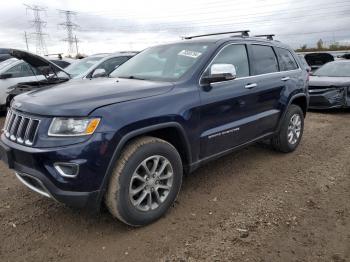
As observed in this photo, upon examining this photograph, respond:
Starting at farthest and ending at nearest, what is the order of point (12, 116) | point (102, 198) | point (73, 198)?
point (12, 116) → point (102, 198) → point (73, 198)

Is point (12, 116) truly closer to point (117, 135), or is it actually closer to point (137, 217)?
point (117, 135)

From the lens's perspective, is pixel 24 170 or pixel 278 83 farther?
pixel 278 83

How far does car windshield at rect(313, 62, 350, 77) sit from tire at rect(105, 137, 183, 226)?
823 centimetres

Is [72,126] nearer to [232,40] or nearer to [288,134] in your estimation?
[232,40]

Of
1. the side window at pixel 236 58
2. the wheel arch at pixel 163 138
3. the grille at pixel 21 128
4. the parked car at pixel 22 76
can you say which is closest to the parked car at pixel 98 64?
the parked car at pixel 22 76

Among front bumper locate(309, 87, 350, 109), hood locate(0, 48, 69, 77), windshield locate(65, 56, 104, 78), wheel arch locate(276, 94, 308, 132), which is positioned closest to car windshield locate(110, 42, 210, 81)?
wheel arch locate(276, 94, 308, 132)

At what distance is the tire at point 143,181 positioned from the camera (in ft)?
9.89

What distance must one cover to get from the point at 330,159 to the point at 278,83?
144 cm

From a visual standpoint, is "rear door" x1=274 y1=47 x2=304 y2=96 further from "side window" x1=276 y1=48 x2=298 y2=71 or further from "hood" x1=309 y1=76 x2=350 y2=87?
"hood" x1=309 y1=76 x2=350 y2=87

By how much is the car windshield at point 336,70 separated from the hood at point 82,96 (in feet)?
26.6

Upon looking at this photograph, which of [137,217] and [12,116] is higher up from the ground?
[12,116]

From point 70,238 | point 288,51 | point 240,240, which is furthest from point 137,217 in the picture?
point 288,51

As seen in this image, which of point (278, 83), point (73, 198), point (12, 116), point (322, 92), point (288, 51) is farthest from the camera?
point (322, 92)

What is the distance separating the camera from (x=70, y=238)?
125 inches
